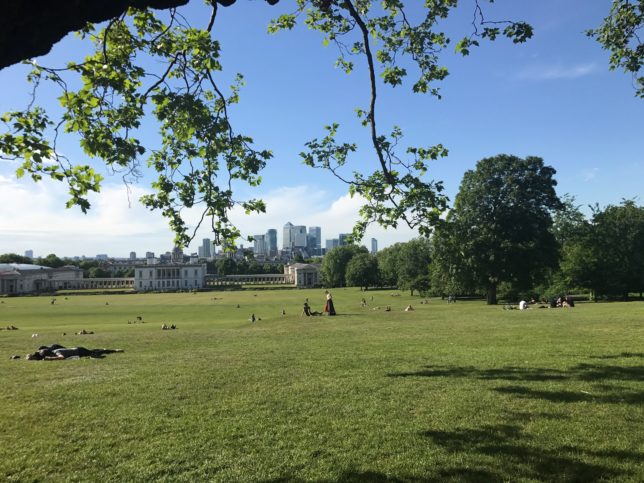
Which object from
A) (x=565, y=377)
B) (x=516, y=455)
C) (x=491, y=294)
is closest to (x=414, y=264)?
(x=491, y=294)

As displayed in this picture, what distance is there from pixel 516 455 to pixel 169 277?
192071mm

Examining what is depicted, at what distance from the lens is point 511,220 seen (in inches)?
1753

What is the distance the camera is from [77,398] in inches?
346

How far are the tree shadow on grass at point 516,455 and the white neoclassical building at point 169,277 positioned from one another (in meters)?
184

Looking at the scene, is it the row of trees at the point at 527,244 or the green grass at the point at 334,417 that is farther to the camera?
the row of trees at the point at 527,244

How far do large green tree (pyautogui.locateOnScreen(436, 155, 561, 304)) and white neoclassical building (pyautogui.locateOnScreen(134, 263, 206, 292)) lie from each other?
15312cm

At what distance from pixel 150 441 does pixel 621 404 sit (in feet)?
23.0

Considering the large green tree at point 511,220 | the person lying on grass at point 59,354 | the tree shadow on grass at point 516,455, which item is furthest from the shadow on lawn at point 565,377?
the large green tree at point 511,220

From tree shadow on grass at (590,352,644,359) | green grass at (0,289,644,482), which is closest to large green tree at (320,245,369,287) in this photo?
tree shadow on grass at (590,352,644,359)

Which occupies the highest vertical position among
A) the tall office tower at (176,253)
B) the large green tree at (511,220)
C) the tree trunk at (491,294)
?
the large green tree at (511,220)

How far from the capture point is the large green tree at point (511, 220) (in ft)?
144

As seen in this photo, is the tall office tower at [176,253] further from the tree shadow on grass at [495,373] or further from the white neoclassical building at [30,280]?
the white neoclassical building at [30,280]

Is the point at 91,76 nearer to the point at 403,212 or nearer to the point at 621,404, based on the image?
the point at 403,212

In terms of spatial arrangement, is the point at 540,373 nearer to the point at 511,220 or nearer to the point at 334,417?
the point at 334,417
